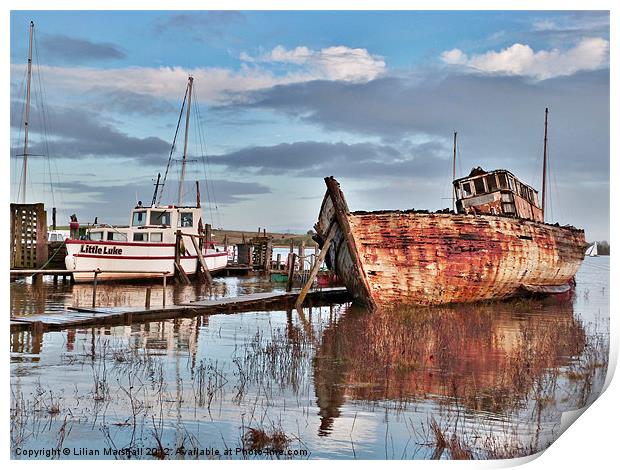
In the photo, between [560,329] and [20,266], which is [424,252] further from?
[20,266]

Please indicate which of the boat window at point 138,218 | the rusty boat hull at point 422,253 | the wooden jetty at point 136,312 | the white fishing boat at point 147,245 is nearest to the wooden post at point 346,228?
the rusty boat hull at point 422,253

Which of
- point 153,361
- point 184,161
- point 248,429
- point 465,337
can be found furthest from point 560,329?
point 184,161

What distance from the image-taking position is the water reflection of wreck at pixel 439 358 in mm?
9617

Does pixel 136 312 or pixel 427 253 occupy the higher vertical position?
pixel 427 253

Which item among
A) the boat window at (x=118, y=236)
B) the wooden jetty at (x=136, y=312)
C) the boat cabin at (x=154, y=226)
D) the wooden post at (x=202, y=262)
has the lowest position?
the wooden jetty at (x=136, y=312)

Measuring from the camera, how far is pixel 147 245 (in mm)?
30594

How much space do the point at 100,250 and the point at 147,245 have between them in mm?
1786

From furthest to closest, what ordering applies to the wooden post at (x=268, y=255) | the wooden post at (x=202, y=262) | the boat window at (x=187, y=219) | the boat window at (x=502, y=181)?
the wooden post at (x=268, y=255) < the boat window at (x=187, y=219) < the wooden post at (x=202, y=262) < the boat window at (x=502, y=181)

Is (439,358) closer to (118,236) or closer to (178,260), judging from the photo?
(178,260)

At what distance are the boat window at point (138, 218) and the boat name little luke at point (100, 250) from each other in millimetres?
2199

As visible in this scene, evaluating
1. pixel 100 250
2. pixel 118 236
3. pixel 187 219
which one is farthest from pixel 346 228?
pixel 118 236

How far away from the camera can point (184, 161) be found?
30328 millimetres

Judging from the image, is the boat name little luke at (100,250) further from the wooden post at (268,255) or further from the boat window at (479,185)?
the boat window at (479,185)

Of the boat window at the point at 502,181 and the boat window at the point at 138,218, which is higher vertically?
the boat window at the point at 502,181
